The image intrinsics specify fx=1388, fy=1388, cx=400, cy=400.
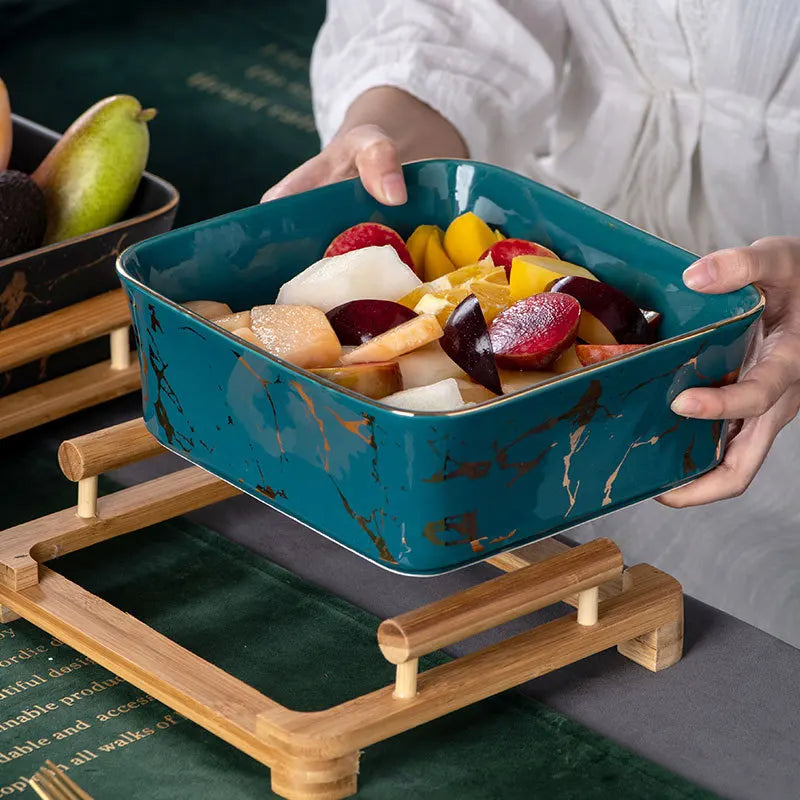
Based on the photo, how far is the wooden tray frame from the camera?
60 centimetres

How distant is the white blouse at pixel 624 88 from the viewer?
101 cm

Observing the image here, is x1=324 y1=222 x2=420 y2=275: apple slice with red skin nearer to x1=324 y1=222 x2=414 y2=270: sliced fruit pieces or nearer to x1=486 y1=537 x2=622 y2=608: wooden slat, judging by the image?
x1=324 y1=222 x2=414 y2=270: sliced fruit pieces

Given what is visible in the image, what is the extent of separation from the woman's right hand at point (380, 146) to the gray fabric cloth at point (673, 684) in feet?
0.66

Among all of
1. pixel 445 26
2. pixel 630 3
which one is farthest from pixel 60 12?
pixel 630 3

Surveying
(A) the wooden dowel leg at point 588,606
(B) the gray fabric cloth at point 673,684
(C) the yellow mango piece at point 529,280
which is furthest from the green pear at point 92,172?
(A) the wooden dowel leg at point 588,606

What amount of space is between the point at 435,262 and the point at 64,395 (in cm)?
26

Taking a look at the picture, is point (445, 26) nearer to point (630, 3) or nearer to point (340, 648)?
point (630, 3)

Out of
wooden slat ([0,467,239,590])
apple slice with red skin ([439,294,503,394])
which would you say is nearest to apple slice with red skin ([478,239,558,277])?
apple slice with red skin ([439,294,503,394])

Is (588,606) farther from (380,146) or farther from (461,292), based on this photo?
(380,146)

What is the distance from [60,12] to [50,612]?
1.17 m

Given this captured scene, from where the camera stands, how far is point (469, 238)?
77 centimetres

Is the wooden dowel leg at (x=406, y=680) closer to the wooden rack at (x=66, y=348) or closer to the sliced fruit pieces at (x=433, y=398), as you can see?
the sliced fruit pieces at (x=433, y=398)

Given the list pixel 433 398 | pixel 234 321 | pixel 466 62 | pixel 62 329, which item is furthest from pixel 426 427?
pixel 466 62

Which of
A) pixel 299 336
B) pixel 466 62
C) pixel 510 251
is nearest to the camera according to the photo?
pixel 299 336
